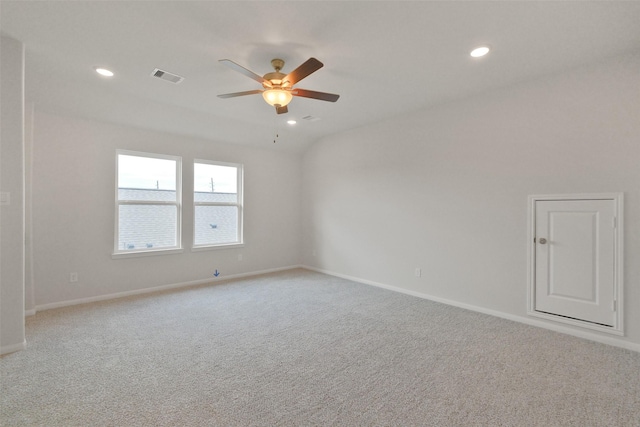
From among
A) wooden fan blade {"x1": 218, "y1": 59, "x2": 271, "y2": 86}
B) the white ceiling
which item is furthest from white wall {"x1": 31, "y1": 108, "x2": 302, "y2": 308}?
wooden fan blade {"x1": 218, "y1": 59, "x2": 271, "y2": 86}

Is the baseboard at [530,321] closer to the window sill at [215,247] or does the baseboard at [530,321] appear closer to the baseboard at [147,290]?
the baseboard at [147,290]

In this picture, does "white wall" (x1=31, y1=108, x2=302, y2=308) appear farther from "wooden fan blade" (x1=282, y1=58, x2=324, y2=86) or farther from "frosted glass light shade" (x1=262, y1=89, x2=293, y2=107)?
"wooden fan blade" (x1=282, y1=58, x2=324, y2=86)

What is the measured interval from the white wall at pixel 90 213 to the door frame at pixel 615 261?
15.2 ft

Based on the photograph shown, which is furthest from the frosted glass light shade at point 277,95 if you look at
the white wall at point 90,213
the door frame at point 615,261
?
the door frame at point 615,261

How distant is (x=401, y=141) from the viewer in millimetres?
4488

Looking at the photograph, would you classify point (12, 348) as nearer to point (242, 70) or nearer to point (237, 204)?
point (242, 70)

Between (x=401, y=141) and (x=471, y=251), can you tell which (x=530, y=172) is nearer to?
(x=471, y=251)

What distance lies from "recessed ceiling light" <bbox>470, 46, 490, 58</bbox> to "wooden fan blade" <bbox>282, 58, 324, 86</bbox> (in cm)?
149

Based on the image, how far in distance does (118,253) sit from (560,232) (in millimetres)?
5680

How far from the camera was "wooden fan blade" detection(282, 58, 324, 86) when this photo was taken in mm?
2244

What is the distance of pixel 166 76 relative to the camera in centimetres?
316

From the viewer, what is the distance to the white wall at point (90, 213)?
3701mm

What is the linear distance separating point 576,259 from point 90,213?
6.01m

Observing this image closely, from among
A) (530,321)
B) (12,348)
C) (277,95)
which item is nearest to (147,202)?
(12,348)
